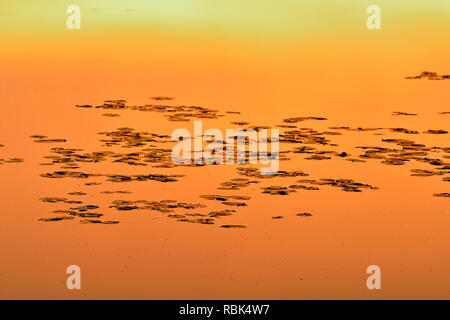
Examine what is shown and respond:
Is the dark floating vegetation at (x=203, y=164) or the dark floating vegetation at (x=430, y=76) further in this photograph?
the dark floating vegetation at (x=430, y=76)

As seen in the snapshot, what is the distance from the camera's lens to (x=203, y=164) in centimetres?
866

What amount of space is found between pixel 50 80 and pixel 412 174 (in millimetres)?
4789

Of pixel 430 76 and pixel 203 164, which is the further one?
pixel 430 76

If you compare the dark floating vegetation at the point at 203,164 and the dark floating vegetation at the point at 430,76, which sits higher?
the dark floating vegetation at the point at 430,76

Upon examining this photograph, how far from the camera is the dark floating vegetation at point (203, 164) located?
749 cm

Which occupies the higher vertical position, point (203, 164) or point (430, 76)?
point (430, 76)

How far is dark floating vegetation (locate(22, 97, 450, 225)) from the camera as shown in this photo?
7488 millimetres

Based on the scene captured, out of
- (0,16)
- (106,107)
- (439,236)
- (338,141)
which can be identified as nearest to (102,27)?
(0,16)

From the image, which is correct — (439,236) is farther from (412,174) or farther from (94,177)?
(94,177)

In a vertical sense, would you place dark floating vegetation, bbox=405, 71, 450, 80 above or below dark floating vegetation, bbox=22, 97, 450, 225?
above

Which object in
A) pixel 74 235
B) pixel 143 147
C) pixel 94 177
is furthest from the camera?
pixel 143 147

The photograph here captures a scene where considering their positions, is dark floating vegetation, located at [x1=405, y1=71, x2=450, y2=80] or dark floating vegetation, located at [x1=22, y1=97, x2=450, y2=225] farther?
dark floating vegetation, located at [x1=405, y1=71, x2=450, y2=80]

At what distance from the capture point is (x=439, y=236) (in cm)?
701

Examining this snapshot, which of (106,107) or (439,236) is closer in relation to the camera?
(439,236)
